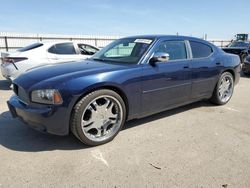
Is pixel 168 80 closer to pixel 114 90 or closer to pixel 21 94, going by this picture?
pixel 114 90

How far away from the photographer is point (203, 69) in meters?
4.50

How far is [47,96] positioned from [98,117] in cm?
76

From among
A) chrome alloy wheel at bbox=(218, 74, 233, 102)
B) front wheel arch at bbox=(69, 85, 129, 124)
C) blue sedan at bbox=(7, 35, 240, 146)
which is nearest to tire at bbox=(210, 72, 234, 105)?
chrome alloy wheel at bbox=(218, 74, 233, 102)

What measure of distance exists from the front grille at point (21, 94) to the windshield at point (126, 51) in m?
1.48

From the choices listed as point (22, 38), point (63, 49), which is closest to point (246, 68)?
point (63, 49)

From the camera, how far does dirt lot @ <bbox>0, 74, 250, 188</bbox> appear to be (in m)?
2.44

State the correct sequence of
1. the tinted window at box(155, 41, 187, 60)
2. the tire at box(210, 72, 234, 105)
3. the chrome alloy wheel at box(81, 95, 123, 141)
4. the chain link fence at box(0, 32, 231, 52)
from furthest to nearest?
the chain link fence at box(0, 32, 231, 52) → the tire at box(210, 72, 234, 105) → the tinted window at box(155, 41, 187, 60) → the chrome alloy wheel at box(81, 95, 123, 141)

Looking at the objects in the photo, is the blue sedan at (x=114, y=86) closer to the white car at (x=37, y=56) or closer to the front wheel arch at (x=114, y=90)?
the front wheel arch at (x=114, y=90)

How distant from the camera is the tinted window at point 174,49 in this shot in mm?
3963

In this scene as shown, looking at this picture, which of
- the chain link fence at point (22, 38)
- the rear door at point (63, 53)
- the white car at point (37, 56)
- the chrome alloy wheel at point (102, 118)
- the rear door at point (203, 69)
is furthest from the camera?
the chain link fence at point (22, 38)

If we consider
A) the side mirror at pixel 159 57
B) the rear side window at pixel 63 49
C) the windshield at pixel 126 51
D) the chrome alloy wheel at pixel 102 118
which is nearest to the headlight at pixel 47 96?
the chrome alloy wheel at pixel 102 118

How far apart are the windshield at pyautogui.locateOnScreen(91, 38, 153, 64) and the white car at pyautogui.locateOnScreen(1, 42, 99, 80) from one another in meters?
2.89

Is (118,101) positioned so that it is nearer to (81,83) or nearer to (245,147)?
(81,83)

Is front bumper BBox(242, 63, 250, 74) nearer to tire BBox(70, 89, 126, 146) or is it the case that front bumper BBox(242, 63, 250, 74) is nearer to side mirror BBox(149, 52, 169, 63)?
side mirror BBox(149, 52, 169, 63)
